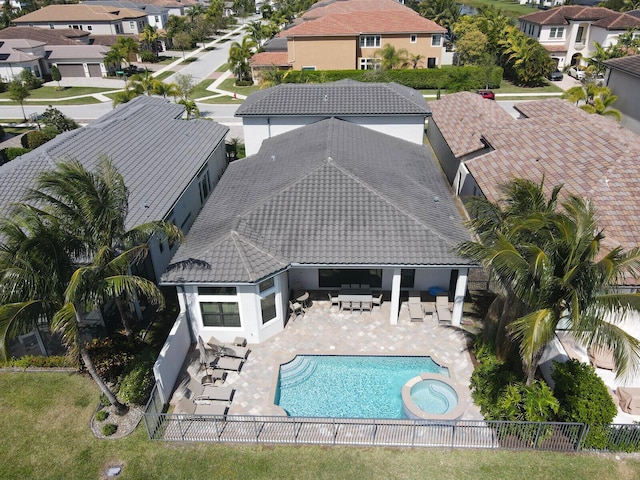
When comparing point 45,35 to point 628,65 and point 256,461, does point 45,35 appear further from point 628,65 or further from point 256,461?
point 256,461

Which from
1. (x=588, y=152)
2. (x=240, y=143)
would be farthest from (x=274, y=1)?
(x=588, y=152)

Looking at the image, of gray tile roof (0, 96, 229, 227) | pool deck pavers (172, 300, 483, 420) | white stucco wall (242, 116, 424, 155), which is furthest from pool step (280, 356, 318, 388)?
white stucco wall (242, 116, 424, 155)

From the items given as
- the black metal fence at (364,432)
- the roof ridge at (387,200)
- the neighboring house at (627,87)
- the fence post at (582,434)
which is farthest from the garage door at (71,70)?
the fence post at (582,434)

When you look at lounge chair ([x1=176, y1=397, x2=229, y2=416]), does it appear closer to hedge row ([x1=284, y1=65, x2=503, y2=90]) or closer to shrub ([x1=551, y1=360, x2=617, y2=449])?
shrub ([x1=551, y1=360, x2=617, y2=449])

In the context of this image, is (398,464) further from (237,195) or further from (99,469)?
(237,195)

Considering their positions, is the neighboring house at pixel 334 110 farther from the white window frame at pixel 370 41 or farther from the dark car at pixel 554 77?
the dark car at pixel 554 77

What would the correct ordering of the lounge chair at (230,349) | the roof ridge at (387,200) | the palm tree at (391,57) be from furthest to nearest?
the palm tree at (391,57) < the roof ridge at (387,200) < the lounge chair at (230,349)

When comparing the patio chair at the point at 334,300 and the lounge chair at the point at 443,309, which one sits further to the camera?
the patio chair at the point at 334,300
